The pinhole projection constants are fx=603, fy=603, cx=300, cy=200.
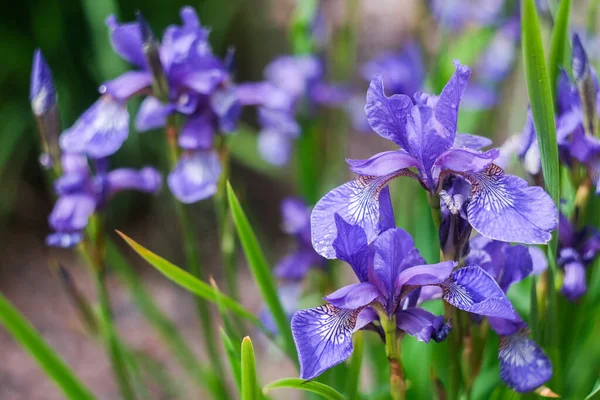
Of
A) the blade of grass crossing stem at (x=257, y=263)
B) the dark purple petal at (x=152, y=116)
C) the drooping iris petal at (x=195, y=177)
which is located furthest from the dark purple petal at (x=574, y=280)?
the dark purple petal at (x=152, y=116)

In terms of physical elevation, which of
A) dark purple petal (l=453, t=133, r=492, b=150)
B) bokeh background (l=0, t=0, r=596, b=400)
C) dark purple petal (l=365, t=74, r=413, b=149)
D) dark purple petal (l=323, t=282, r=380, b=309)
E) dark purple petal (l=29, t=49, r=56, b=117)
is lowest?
bokeh background (l=0, t=0, r=596, b=400)

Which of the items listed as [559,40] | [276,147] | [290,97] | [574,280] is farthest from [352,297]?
[276,147]

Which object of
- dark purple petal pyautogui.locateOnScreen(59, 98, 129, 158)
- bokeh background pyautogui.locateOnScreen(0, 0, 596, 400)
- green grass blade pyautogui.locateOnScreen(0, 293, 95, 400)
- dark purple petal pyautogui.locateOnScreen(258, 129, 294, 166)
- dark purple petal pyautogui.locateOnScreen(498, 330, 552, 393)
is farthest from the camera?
bokeh background pyautogui.locateOnScreen(0, 0, 596, 400)

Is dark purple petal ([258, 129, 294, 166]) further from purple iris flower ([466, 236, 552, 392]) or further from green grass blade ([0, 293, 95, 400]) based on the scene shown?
purple iris flower ([466, 236, 552, 392])

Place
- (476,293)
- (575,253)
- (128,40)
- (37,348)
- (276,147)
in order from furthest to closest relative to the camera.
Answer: (276,147) < (128,40) < (37,348) < (575,253) < (476,293)

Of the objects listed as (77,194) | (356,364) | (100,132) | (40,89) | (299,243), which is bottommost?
(299,243)

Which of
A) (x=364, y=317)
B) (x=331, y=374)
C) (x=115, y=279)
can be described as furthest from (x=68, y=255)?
(x=364, y=317)

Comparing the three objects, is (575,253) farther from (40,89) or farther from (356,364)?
(40,89)

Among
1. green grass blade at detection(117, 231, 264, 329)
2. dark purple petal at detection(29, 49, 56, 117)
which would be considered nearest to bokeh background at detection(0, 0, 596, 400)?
dark purple petal at detection(29, 49, 56, 117)
